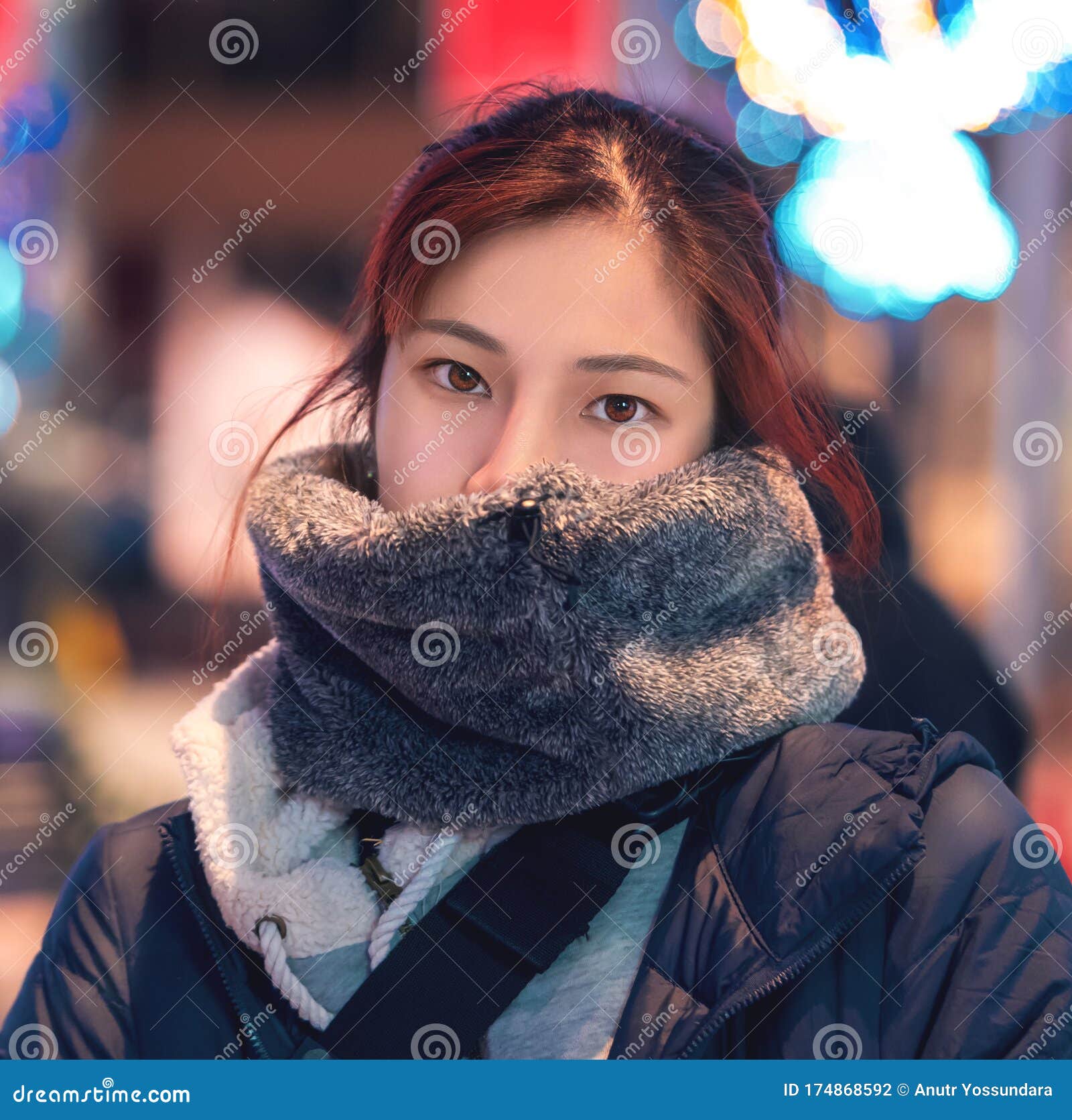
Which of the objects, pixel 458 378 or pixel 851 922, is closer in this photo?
pixel 851 922

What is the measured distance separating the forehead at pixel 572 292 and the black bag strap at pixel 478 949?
423mm

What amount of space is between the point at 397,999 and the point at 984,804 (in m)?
0.52

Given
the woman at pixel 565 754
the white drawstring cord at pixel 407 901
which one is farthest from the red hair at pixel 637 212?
the white drawstring cord at pixel 407 901

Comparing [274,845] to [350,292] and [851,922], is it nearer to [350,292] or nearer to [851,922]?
[851,922]

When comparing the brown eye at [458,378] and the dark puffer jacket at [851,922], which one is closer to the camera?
the dark puffer jacket at [851,922]

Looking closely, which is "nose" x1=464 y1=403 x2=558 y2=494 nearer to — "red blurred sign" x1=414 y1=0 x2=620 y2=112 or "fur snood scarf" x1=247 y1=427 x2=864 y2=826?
"fur snood scarf" x1=247 y1=427 x2=864 y2=826

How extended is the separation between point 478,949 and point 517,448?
0.44 m

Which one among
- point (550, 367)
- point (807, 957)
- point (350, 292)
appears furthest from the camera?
point (350, 292)

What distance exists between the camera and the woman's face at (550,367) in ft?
2.71

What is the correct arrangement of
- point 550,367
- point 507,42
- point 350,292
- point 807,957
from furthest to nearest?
1. point 350,292
2. point 507,42
3. point 550,367
4. point 807,957

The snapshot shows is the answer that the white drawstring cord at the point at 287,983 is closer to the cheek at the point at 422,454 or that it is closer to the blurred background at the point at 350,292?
the cheek at the point at 422,454

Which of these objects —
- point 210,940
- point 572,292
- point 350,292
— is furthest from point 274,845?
point 350,292

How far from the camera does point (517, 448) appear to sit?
814 mm
